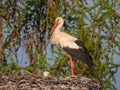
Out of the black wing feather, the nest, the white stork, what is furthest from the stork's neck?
the nest

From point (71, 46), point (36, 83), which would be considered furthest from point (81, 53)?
point (36, 83)

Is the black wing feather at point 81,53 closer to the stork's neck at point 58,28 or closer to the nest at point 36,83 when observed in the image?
the stork's neck at point 58,28

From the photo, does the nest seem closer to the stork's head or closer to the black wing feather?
the black wing feather

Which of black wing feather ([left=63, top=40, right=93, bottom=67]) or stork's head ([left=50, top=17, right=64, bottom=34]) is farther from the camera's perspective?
stork's head ([left=50, top=17, right=64, bottom=34])

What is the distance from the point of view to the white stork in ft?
44.5

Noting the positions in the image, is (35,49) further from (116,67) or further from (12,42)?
(116,67)

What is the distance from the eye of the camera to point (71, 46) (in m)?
13.9

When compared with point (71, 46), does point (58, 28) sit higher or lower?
higher

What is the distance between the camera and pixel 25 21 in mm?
15586

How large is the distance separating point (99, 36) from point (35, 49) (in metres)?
1.34

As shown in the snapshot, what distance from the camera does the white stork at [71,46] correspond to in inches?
535

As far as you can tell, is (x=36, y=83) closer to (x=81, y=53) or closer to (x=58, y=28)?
(x=81, y=53)

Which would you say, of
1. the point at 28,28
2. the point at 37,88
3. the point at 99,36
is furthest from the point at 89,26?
the point at 37,88

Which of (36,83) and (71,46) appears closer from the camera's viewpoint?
(36,83)
